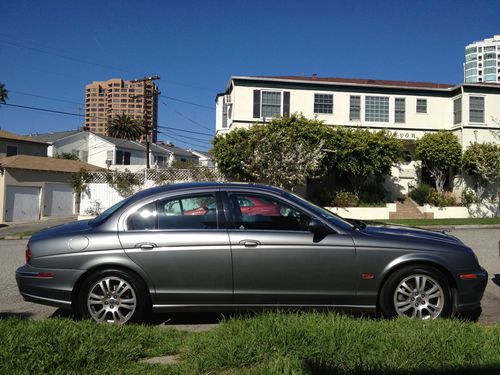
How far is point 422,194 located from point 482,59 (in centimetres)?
11923

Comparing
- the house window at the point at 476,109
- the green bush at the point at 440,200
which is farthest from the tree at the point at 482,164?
the green bush at the point at 440,200

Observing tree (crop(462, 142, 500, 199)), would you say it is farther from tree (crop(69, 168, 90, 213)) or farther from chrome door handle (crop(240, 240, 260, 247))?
chrome door handle (crop(240, 240, 260, 247))

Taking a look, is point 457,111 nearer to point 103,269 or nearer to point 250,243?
point 250,243

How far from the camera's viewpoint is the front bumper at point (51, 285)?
524cm

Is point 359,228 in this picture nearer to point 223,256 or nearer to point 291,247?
point 291,247

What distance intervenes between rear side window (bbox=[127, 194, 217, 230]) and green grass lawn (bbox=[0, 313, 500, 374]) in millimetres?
1223

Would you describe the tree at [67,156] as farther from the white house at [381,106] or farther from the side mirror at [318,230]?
the side mirror at [318,230]

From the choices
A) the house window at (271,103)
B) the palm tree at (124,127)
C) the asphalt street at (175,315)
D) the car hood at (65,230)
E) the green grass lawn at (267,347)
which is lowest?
the asphalt street at (175,315)

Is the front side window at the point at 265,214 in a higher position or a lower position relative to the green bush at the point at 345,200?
lower

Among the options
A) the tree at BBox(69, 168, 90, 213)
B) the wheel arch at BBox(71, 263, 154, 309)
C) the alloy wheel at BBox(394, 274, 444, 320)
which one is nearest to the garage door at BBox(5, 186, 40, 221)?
the tree at BBox(69, 168, 90, 213)

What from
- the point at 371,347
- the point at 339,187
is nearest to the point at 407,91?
the point at 339,187

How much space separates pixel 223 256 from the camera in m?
5.24

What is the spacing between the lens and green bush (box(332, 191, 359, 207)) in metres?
24.6

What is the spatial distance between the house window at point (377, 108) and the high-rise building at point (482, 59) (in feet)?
341
